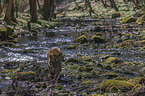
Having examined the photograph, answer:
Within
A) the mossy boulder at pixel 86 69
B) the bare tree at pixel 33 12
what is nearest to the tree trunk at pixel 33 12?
the bare tree at pixel 33 12

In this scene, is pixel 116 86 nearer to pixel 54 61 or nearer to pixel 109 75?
pixel 109 75

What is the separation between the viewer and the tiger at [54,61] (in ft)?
23.1

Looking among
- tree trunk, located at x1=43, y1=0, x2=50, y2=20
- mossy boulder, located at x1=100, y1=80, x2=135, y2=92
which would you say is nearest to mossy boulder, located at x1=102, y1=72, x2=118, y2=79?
mossy boulder, located at x1=100, y1=80, x2=135, y2=92

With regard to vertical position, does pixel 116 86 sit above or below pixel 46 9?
below

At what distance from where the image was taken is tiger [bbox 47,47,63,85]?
7.05m

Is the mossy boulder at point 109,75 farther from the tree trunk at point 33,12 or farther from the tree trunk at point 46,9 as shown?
the tree trunk at point 46,9

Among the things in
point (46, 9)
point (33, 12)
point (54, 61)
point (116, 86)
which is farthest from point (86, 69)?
point (46, 9)

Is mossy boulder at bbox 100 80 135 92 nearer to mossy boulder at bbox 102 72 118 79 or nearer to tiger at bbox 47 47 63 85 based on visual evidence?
mossy boulder at bbox 102 72 118 79

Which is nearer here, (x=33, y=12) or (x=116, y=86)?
(x=116, y=86)

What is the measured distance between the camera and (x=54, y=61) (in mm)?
7125

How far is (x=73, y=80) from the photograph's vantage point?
24.8 ft

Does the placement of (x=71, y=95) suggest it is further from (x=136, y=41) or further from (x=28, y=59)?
(x=136, y=41)

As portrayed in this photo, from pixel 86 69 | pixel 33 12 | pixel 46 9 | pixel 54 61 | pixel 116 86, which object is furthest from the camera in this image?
pixel 46 9

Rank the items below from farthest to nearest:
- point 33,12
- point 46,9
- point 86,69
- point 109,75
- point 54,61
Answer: point 46,9, point 33,12, point 86,69, point 109,75, point 54,61
